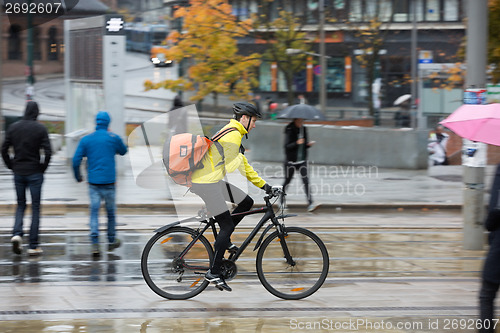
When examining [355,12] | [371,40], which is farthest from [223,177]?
[355,12]

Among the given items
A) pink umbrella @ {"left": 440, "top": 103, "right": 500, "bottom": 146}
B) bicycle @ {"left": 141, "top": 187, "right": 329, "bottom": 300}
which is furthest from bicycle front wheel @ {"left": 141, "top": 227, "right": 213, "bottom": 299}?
pink umbrella @ {"left": 440, "top": 103, "right": 500, "bottom": 146}

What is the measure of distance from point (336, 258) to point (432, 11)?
4239 centimetres

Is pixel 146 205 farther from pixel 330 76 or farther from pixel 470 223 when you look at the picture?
pixel 330 76

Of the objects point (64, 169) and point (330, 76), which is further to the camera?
point (330, 76)

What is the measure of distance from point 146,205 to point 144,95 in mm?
34703

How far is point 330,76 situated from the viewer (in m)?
51.4

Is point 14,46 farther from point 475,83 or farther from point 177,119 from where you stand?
point 475,83

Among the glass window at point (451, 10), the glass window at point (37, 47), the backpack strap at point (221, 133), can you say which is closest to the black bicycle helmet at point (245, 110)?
the backpack strap at point (221, 133)

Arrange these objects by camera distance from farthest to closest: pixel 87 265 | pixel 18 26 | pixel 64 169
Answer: pixel 18 26, pixel 64 169, pixel 87 265

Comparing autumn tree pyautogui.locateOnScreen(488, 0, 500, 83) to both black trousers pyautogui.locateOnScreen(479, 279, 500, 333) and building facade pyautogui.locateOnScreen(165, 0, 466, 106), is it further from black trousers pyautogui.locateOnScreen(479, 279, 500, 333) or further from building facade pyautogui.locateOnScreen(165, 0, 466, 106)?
building facade pyautogui.locateOnScreen(165, 0, 466, 106)

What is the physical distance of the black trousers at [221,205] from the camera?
7012 millimetres

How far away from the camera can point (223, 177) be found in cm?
712

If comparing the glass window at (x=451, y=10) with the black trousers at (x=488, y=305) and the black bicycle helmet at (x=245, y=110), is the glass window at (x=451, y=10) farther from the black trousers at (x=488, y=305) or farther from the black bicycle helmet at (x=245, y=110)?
the black trousers at (x=488, y=305)

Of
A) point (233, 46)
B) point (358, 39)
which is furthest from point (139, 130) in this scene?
point (358, 39)
